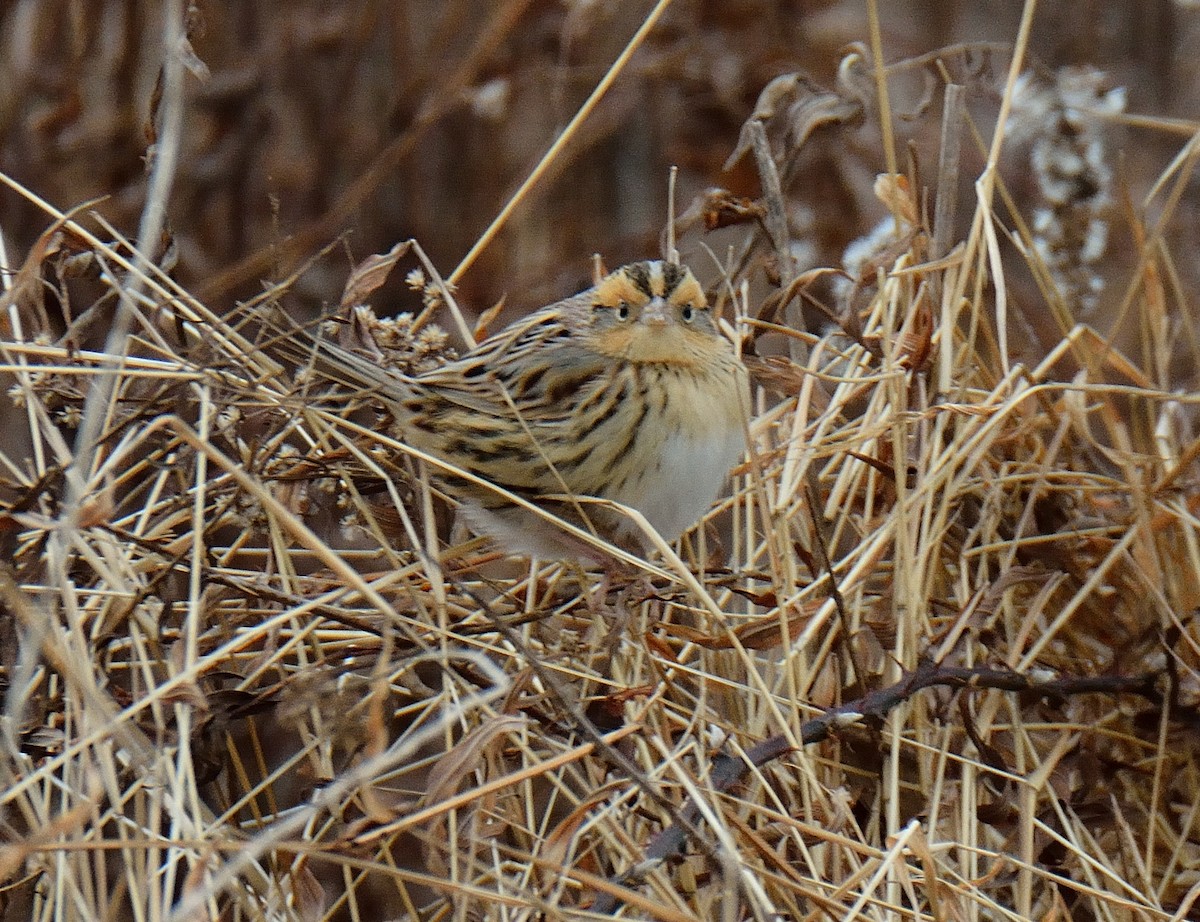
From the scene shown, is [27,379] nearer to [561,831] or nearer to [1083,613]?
[561,831]

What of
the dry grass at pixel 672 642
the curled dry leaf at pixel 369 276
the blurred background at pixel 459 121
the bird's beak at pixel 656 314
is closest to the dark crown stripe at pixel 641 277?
the bird's beak at pixel 656 314

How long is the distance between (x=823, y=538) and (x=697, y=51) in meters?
2.94

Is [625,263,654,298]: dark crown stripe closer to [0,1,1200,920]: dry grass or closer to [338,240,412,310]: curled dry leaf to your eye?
[0,1,1200,920]: dry grass

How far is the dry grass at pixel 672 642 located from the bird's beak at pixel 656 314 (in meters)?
0.16

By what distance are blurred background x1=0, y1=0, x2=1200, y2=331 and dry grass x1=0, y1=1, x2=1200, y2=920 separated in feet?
5.61

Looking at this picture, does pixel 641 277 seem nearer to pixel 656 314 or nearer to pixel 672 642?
pixel 656 314

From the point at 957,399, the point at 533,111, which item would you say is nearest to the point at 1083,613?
the point at 957,399

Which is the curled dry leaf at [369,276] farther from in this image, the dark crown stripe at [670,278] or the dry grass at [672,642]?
the dark crown stripe at [670,278]

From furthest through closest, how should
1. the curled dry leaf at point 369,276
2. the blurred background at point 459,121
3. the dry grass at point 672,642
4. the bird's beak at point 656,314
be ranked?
the blurred background at point 459,121 → the bird's beak at point 656,314 → the curled dry leaf at point 369,276 → the dry grass at point 672,642

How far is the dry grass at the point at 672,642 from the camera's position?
1.63m

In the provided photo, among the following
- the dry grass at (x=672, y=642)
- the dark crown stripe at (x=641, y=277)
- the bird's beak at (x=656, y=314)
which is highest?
the dark crown stripe at (x=641, y=277)

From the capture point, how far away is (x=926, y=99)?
2.62 m

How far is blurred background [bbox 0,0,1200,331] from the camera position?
13.7ft

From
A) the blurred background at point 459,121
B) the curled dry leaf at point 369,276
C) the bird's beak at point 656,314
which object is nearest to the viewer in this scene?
Result: the curled dry leaf at point 369,276
